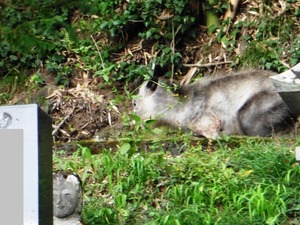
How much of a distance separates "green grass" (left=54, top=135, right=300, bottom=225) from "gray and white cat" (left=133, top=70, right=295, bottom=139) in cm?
171

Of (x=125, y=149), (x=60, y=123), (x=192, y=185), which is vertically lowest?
(x=60, y=123)

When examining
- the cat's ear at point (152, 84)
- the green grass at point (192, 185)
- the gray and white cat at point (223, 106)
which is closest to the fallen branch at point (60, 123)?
the gray and white cat at point (223, 106)

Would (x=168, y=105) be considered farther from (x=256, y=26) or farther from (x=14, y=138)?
(x=14, y=138)

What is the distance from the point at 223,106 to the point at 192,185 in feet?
11.4

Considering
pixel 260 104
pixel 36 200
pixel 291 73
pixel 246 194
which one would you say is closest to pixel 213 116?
pixel 260 104

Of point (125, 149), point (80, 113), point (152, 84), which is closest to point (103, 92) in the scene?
point (80, 113)

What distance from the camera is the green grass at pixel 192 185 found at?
22.4 ft

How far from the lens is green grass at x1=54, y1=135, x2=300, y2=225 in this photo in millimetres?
6828

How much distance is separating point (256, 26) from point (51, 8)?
7702 millimetres

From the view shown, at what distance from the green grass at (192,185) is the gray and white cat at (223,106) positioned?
1.71 m

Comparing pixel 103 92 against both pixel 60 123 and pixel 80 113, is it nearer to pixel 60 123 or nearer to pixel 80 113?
pixel 80 113

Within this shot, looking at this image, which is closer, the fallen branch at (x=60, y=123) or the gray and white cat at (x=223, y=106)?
the gray and white cat at (x=223, y=106)

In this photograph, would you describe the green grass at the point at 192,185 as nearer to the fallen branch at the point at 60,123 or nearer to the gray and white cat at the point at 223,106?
the gray and white cat at the point at 223,106

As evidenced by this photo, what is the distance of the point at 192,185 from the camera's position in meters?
7.38
